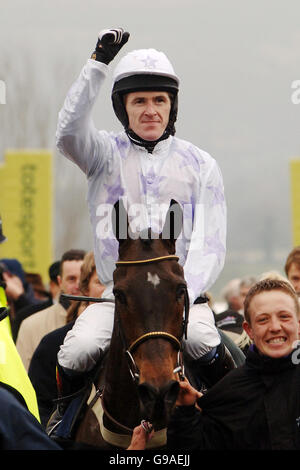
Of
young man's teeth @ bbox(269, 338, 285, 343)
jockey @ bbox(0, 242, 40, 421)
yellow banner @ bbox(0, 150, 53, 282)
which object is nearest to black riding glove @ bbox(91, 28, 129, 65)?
jockey @ bbox(0, 242, 40, 421)

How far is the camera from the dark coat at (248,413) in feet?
13.0

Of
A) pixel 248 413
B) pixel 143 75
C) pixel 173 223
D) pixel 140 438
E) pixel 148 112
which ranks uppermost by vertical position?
pixel 143 75

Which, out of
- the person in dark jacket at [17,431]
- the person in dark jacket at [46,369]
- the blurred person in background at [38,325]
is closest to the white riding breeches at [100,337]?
the person in dark jacket at [46,369]

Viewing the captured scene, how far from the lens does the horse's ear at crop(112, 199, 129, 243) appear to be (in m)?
4.27

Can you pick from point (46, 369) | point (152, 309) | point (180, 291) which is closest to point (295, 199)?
point (46, 369)

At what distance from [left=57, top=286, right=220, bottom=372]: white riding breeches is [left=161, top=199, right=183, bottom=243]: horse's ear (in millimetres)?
476

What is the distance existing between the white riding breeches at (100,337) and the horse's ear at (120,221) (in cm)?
50

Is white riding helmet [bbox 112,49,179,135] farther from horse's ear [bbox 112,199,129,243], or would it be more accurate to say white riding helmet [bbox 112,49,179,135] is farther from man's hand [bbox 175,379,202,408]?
man's hand [bbox 175,379,202,408]

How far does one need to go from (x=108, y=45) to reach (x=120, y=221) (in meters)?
0.81

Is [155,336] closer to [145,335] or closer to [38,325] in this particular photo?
[145,335]

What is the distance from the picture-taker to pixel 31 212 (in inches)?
528

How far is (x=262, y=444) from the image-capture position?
3961 mm
